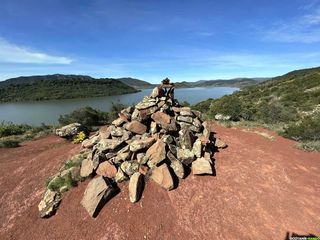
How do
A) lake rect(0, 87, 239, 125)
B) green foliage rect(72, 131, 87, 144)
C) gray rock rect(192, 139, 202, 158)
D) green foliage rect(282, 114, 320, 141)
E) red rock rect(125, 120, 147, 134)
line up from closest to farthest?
gray rock rect(192, 139, 202, 158), red rock rect(125, 120, 147, 134), green foliage rect(282, 114, 320, 141), green foliage rect(72, 131, 87, 144), lake rect(0, 87, 239, 125)

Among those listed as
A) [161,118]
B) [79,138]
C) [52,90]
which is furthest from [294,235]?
[52,90]

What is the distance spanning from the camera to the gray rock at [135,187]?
665cm

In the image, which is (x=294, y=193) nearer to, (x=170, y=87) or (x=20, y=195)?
(x=170, y=87)

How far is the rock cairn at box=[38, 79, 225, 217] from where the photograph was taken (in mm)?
6969

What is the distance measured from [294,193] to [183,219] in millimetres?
3888

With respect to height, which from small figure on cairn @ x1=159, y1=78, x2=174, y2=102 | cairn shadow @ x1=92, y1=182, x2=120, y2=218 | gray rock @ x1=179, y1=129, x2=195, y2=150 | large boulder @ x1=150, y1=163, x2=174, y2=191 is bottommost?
cairn shadow @ x1=92, y1=182, x2=120, y2=218

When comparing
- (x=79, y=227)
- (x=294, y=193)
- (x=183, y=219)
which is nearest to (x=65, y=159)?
(x=79, y=227)

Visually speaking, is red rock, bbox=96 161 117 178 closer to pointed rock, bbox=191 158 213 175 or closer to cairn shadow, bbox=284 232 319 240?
pointed rock, bbox=191 158 213 175

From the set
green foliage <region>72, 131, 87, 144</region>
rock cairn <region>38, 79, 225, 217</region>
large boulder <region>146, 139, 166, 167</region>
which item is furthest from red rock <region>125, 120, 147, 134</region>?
green foliage <region>72, 131, 87, 144</region>

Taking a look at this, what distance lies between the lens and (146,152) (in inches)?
311

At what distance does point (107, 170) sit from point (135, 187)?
1.45 meters

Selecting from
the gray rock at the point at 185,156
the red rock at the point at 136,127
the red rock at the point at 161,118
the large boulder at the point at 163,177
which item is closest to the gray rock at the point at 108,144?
the red rock at the point at 136,127

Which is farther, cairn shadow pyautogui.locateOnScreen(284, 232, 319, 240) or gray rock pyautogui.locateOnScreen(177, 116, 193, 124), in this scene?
gray rock pyautogui.locateOnScreen(177, 116, 193, 124)

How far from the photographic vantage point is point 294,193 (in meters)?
7.01
